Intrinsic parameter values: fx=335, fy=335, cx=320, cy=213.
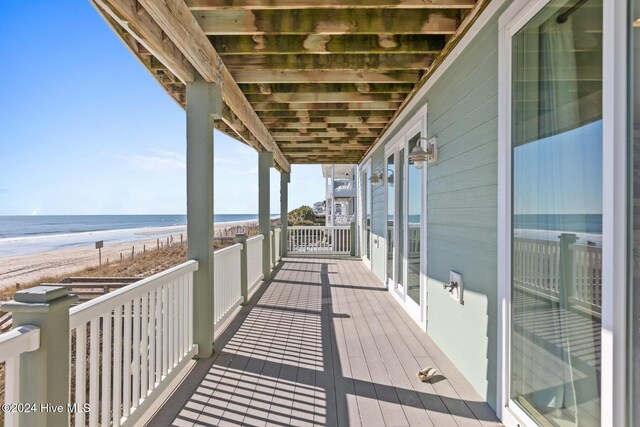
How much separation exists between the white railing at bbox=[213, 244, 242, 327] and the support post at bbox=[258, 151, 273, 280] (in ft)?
5.66

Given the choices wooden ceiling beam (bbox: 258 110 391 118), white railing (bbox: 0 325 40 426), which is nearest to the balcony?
white railing (bbox: 0 325 40 426)

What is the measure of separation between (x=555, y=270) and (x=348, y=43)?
222 cm

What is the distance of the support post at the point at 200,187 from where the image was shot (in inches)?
111

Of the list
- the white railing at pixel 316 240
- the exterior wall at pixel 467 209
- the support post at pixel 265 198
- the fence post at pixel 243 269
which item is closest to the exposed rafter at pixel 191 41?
the fence post at pixel 243 269

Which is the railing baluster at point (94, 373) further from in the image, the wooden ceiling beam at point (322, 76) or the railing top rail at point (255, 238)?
the railing top rail at point (255, 238)

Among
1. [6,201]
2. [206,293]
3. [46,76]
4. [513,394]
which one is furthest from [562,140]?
[6,201]

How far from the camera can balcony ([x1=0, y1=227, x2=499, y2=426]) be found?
1336 mm

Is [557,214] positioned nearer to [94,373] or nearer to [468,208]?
[468,208]

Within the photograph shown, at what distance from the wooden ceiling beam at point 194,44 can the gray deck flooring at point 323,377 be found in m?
2.35

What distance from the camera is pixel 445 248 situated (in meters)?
2.89

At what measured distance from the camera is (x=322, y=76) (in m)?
3.30

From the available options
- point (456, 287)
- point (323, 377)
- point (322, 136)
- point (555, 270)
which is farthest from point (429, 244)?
point (322, 136)

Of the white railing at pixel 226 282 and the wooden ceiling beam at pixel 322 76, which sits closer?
the wooden ceiling beam at pixel 322 76

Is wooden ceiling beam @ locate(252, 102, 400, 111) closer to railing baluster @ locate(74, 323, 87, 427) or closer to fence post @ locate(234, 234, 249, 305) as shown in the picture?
fence post @ locate(234, 234, 249, 305)
